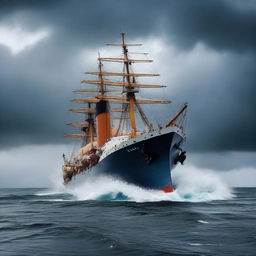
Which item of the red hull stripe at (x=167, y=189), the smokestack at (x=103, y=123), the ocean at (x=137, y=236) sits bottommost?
the ocean at (x=137, y=236)

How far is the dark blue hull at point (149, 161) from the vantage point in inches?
1463

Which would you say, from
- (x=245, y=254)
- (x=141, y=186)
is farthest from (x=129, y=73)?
(x=245, y=254)

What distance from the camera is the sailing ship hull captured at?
3709 cm

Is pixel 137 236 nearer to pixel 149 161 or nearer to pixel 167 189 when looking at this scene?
pixel 149 161

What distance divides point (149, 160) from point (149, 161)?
105mm

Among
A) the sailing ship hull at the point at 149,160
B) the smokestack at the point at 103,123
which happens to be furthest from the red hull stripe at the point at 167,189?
the smokestack at the point at 103,123

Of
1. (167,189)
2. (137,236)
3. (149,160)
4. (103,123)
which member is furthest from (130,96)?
(137,236)

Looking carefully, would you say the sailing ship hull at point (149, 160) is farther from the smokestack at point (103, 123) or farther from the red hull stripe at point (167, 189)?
the smokestack at point (103, 123)

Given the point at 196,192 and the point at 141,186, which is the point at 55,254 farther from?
the point at 196,192

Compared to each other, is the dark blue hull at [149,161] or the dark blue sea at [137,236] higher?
the dark blue hull at [149,161]

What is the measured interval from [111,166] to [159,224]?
21.1 meters

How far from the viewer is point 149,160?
36.9 metres

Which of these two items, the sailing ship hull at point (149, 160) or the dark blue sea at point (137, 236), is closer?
the dark blue sea at point (137, 236)

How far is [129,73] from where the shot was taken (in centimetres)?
5206
